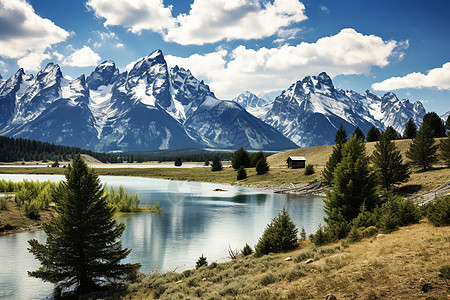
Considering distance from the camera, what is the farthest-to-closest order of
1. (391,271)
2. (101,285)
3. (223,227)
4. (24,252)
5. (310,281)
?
(223,227), (24,252), (101,285), (310,281), (391,271)

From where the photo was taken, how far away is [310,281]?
A: 1512 centimetres

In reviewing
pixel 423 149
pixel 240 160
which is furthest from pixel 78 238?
pixel 240 160

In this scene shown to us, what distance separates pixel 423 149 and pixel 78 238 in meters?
75.6

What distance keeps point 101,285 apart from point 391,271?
746 inches

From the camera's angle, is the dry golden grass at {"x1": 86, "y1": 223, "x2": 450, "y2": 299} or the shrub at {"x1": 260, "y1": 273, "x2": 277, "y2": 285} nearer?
the dry golden grass at {"x1": 86, "y1": 223, "x2": 450, "y2": 299}

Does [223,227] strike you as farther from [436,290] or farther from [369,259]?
[436,290]

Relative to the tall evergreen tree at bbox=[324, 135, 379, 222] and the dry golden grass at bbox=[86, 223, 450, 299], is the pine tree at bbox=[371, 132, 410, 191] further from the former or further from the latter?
the dry golden grass at bbox=[86, 223, 450, 299]

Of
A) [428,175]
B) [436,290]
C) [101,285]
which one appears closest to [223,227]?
[101,285]

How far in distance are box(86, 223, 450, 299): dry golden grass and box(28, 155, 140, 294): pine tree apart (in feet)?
7.83

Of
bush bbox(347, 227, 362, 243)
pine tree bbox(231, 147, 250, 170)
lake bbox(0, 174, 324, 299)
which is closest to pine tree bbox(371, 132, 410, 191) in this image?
lake bbox(0, 174, 324, 299)

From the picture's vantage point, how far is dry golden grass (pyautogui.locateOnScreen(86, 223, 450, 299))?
42.8 ft

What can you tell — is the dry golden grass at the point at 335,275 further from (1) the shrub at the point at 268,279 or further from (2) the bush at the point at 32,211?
(2) the bush at the point at 32,211

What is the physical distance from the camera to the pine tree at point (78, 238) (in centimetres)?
2025

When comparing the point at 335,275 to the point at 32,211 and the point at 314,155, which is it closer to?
the point at 32,211
